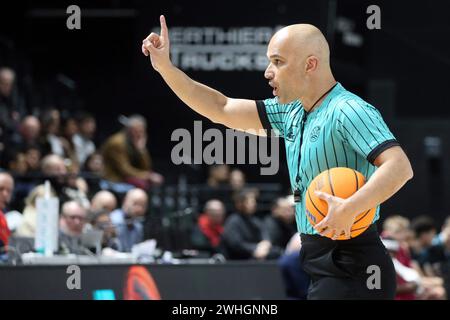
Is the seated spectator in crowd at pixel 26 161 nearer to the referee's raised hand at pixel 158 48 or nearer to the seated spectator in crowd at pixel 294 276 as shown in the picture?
the seated spectator in crowd at pixel 294 276

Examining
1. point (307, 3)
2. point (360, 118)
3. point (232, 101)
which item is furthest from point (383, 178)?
point (307, 3)

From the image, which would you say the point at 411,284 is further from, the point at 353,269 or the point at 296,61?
the point at 296,61

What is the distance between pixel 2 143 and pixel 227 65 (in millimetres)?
3416

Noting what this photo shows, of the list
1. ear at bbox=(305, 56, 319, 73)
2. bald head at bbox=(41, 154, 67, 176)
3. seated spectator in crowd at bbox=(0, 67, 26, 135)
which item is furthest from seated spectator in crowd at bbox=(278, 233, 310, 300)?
seated spectator in crowd at bbox=(0, 67, 26, 135)

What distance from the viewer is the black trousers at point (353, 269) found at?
503 cm

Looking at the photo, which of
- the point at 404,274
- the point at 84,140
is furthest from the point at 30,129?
the point at 404,274

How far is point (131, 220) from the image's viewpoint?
11.4 m

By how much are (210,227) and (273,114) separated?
29.3ft

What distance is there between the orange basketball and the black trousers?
15cm

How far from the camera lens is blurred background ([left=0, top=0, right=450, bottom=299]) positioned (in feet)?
36.1

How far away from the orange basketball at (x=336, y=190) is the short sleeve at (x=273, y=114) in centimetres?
79

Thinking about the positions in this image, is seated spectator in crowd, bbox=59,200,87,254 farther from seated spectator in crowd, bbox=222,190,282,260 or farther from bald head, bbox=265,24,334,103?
bald head, bbox=265,24,334,103

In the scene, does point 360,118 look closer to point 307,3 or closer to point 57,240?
point 57,240

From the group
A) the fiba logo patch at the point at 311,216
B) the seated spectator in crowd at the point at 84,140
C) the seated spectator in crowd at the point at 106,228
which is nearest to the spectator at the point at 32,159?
the seated spectator in crowd at the point at 84,140
